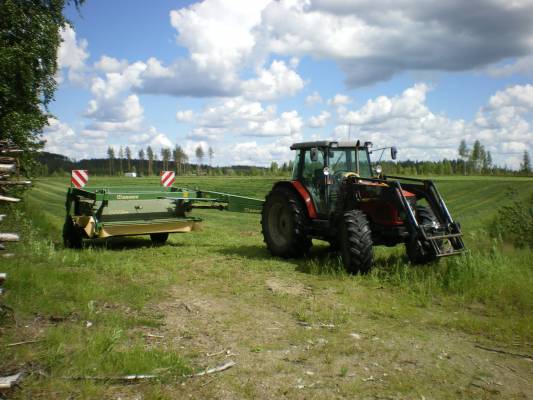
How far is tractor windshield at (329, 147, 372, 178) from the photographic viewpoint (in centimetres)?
920

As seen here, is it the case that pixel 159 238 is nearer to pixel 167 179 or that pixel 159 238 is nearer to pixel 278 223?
pixel 167 179

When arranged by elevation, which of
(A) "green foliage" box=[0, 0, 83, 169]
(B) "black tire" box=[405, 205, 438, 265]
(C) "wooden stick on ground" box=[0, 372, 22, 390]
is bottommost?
(C) "wooden stick on ground" box=[0, 372, 22, 390]

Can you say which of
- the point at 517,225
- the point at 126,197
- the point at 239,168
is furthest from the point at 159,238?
the point at 239,168

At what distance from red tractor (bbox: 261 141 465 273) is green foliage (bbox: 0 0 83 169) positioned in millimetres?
6718

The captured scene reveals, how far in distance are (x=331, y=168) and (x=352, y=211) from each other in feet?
4.56

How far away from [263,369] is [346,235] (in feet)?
12.4

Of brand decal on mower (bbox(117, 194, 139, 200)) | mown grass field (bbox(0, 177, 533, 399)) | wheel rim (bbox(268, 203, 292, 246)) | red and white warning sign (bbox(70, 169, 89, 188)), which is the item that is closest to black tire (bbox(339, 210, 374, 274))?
mown grass field (bbox(0, 177, 533, 399))

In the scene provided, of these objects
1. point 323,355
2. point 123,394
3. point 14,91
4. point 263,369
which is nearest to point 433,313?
point 323,355

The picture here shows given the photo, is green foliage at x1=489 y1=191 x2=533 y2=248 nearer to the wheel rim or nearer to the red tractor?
the red tractor

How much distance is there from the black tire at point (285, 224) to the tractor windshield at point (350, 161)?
94cm

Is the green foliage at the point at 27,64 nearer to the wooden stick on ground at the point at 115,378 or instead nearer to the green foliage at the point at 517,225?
the wooden stick on ground at the point at 115,378

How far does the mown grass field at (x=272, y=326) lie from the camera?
400 cm

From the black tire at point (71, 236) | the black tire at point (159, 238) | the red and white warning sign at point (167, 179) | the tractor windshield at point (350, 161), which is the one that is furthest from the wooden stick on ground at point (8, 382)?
the red and white warning sign at point (167, 179)

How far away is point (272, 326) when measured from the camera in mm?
5578
